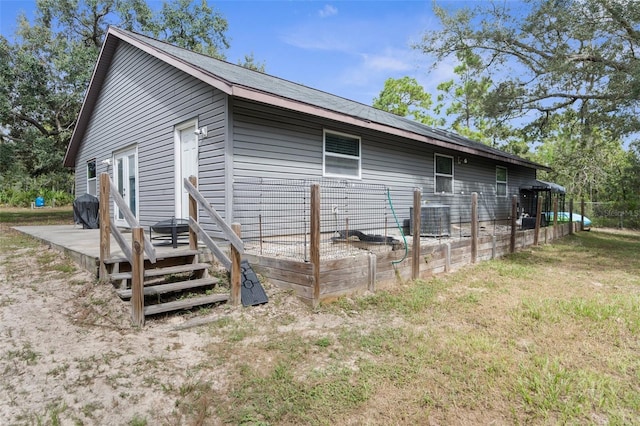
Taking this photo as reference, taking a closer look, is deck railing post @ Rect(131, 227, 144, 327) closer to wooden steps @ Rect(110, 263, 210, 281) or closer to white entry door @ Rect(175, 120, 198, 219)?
wooden steps @ Rect(110, 263, 210, 281)

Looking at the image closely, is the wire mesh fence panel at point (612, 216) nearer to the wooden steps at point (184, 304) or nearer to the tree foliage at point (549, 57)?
the tree foliage at point (549, 57)

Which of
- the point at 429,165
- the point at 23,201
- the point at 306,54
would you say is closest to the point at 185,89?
the point at 429,165

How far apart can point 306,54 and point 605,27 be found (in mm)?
10712

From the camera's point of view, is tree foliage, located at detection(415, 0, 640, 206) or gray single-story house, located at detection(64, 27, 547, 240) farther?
Answer: tree foliage, located at detection(415, 0, 640, 206)

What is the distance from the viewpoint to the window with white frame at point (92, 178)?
10.9m

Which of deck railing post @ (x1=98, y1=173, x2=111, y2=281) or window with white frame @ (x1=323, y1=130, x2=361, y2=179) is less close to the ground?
window with white frame @ (x1=323, y1=130, x2=361, y2=179)

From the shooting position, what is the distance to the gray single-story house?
224 inches

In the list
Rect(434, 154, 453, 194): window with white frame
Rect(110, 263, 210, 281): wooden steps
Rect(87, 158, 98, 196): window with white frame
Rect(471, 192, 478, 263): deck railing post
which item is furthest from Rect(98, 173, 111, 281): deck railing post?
Rect(434, 154, 453, 194): window with white frame

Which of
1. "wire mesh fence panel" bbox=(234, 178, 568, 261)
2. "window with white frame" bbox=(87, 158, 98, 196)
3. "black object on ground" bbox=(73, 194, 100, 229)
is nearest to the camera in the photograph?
"wire mesh fence panel" bbox=(234, 178, 568, 261)

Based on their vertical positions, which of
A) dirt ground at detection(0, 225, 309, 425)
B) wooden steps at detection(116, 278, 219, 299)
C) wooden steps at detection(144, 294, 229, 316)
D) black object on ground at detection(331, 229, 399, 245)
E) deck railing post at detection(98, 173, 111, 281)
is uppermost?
deck railing post at detection(98, 173, 111, 281)

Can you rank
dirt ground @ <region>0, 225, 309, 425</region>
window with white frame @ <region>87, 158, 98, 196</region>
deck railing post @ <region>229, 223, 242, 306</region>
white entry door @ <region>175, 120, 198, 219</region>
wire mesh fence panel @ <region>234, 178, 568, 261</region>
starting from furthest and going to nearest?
window with white frame @ <region>87, 158, 98, 196</region>, white entry door @ <region>175, 120, 198, 219</region>, wire mesh fence panel @ <region>234, 178, 568, 261</region>, deck railing post @ <region>229, 223, 242, 306</region>, dirt ground @ <region>0, 225, 309, 425</region>

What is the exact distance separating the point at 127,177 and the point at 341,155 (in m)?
5.50

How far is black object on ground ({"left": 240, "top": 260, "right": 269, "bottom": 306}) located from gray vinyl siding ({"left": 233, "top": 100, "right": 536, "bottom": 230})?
1.97 meters

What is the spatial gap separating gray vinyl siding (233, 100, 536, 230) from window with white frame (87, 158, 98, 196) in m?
7.50
